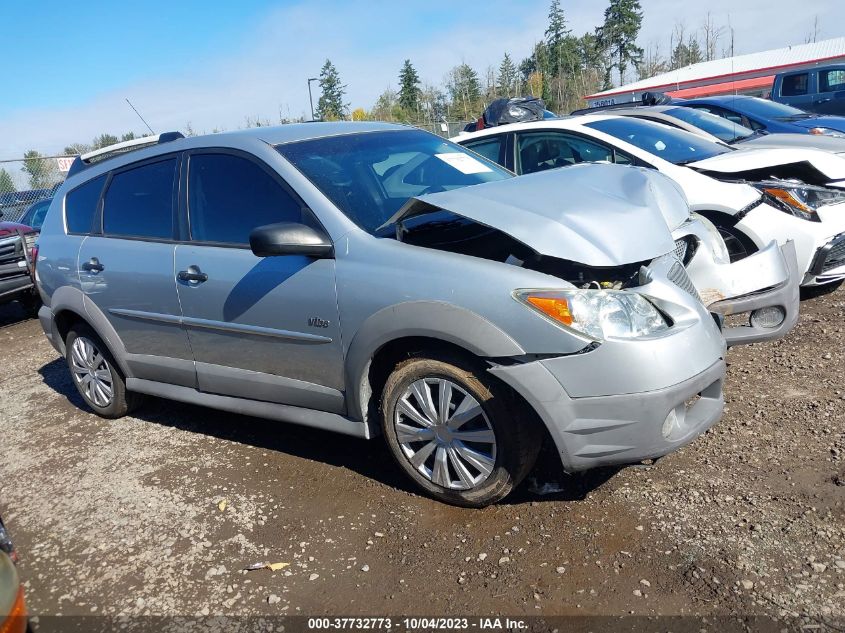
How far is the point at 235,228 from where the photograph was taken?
12.0ft

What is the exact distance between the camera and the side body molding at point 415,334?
278 cm

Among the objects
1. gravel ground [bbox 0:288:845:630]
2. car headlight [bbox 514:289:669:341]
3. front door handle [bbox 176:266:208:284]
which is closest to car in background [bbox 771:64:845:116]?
gravel ground [bbox 0:288:845:630]

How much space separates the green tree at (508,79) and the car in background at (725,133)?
45430 millimetres

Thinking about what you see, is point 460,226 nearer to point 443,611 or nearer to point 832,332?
point 443,611

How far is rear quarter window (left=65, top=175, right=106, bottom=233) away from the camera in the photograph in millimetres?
4586

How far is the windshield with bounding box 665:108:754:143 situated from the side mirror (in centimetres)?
622

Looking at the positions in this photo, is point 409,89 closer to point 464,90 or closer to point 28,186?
point 464,90

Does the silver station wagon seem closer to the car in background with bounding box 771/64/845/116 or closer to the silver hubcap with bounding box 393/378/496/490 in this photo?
the silver hubcap with bounding box 393/378/496/490

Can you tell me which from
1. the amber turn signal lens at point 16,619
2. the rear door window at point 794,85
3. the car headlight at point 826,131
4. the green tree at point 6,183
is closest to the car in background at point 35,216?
the green tree at point 6,183

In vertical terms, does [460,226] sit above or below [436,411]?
above

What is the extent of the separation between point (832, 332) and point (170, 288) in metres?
4.52

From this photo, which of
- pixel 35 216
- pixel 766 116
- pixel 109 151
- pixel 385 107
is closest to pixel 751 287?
pixel 109 151

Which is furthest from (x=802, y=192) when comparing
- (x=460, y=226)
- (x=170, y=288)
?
(x=170, y=288)

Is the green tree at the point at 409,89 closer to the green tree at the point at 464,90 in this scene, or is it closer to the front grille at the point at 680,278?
the green tree at the point at 464,90
